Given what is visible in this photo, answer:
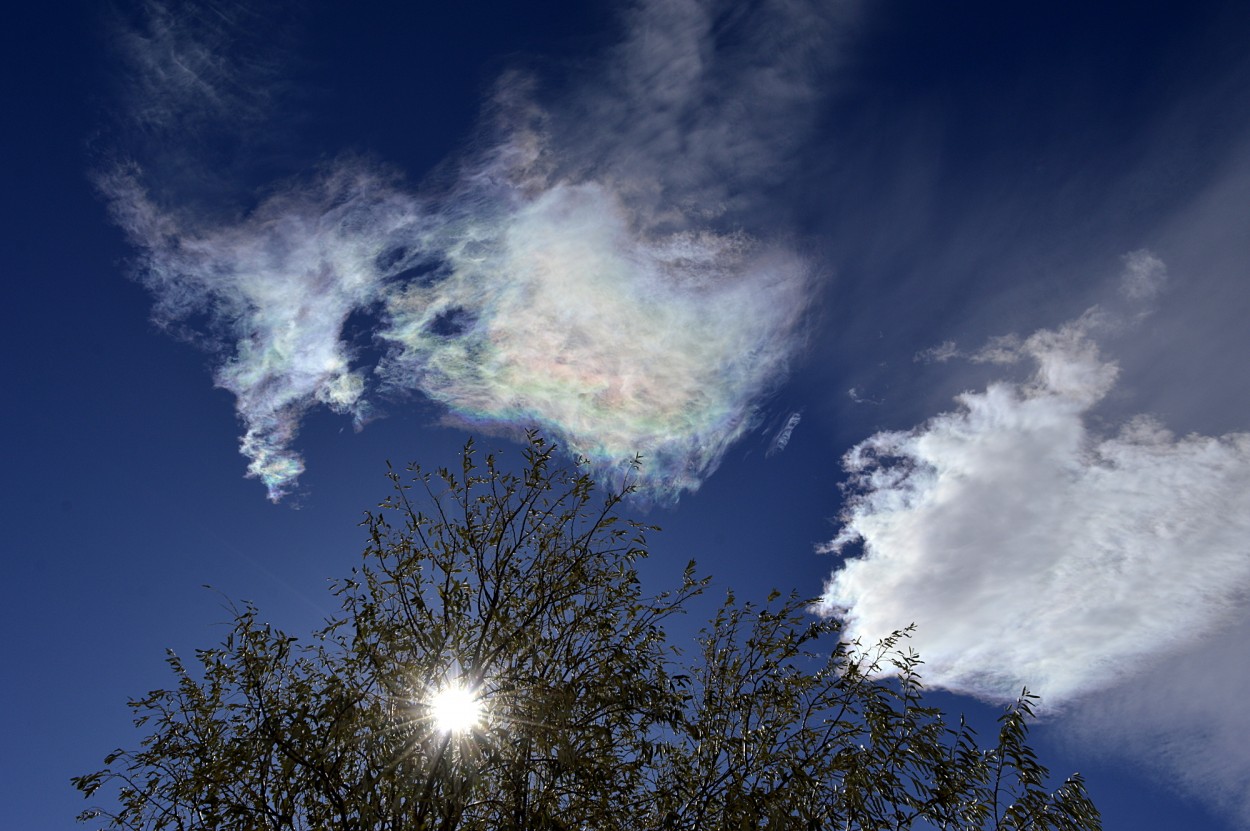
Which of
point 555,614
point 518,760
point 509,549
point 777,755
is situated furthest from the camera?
point 509,549

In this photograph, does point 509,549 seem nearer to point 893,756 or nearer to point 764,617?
point 764,617

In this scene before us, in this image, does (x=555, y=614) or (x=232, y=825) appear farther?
(x=555, y=614)

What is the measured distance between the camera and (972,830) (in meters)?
7.01

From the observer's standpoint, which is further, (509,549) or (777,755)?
(509,549)

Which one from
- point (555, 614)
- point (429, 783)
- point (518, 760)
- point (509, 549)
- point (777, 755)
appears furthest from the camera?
point (509, 549)

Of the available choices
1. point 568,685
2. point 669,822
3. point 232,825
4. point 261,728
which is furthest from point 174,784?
point 669,822

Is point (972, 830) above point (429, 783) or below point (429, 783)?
below

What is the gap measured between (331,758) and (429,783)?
3.53 feet

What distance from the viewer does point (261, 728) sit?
633cm

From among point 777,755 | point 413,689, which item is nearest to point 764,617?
point 777,755

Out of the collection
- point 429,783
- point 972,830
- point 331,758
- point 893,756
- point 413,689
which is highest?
point 413,689

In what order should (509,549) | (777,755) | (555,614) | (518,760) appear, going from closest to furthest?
(518,760), (777,755), (555,614), (509,549)

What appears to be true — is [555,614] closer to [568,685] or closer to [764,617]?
[568,685]

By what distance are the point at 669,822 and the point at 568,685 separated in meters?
1.55
